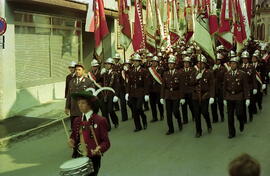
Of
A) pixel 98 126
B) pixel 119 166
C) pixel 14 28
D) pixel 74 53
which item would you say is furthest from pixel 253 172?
pixel 74 53

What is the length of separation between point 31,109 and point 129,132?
15.1 feet

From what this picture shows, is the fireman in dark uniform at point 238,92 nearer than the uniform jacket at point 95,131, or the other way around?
the uniform jacket at point 95,131

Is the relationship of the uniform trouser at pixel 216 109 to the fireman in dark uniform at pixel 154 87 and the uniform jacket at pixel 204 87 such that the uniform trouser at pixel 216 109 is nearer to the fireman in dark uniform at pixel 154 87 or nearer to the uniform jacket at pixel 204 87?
the uniform jacket at pixel 204 87

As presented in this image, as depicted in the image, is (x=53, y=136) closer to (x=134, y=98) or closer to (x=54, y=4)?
(x=134, y=98)

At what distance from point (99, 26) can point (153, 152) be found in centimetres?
451

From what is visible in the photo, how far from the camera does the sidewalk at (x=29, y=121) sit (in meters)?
10.1

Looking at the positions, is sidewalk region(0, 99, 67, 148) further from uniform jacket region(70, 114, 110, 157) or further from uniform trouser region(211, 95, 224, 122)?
uniform jacket region(70, 114, 110, 157)

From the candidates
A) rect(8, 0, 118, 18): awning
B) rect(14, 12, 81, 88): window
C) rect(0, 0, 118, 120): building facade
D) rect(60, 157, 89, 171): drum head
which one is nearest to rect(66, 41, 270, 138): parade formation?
rect(0, 0, 118, 120): building facade

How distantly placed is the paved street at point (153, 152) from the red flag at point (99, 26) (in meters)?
2.36

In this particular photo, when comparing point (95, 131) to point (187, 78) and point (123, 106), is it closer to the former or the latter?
point (187, 78)

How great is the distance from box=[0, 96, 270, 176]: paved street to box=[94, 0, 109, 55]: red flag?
2.36 m

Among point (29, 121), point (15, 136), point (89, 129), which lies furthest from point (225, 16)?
point (89, 129)

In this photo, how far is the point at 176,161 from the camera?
768 centimetres

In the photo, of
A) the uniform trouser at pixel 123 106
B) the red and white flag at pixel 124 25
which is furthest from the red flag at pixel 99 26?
the uniform trouser at pixel 123 106
